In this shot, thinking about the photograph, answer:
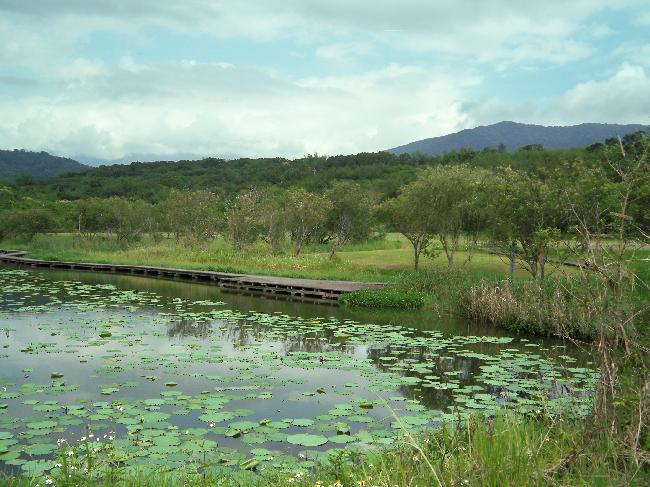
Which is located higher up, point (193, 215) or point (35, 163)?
point (35, 163)

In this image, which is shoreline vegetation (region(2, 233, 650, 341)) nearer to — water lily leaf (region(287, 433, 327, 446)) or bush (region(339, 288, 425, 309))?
bush (region(339, 288, 425, 309))

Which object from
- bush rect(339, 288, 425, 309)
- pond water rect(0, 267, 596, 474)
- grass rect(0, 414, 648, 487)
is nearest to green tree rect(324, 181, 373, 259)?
bush rect(339, 288, 425, 309)

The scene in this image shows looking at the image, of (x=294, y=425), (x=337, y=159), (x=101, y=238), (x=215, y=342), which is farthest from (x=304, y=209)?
(x=337, y=159)

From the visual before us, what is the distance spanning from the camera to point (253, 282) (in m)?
27.9

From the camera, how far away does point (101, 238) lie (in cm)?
5088

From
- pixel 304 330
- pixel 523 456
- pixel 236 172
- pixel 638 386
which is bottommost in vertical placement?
pixel 304 330

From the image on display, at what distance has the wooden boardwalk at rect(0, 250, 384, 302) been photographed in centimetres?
2527

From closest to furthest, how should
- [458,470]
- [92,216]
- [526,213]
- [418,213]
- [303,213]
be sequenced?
1. [458,470]
2. [526,213]
3. [418,213]
4. [303,213]
5. [92,216]

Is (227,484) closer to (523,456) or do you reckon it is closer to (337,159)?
(523,456)

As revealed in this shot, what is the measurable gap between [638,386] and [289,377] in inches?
280

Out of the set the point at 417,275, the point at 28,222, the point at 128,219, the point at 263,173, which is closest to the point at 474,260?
the point at 417,275

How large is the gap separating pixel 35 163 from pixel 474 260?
A: 585 feet

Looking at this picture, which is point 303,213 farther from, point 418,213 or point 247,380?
point 247,380

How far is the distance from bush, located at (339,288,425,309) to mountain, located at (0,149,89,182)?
166 metres
